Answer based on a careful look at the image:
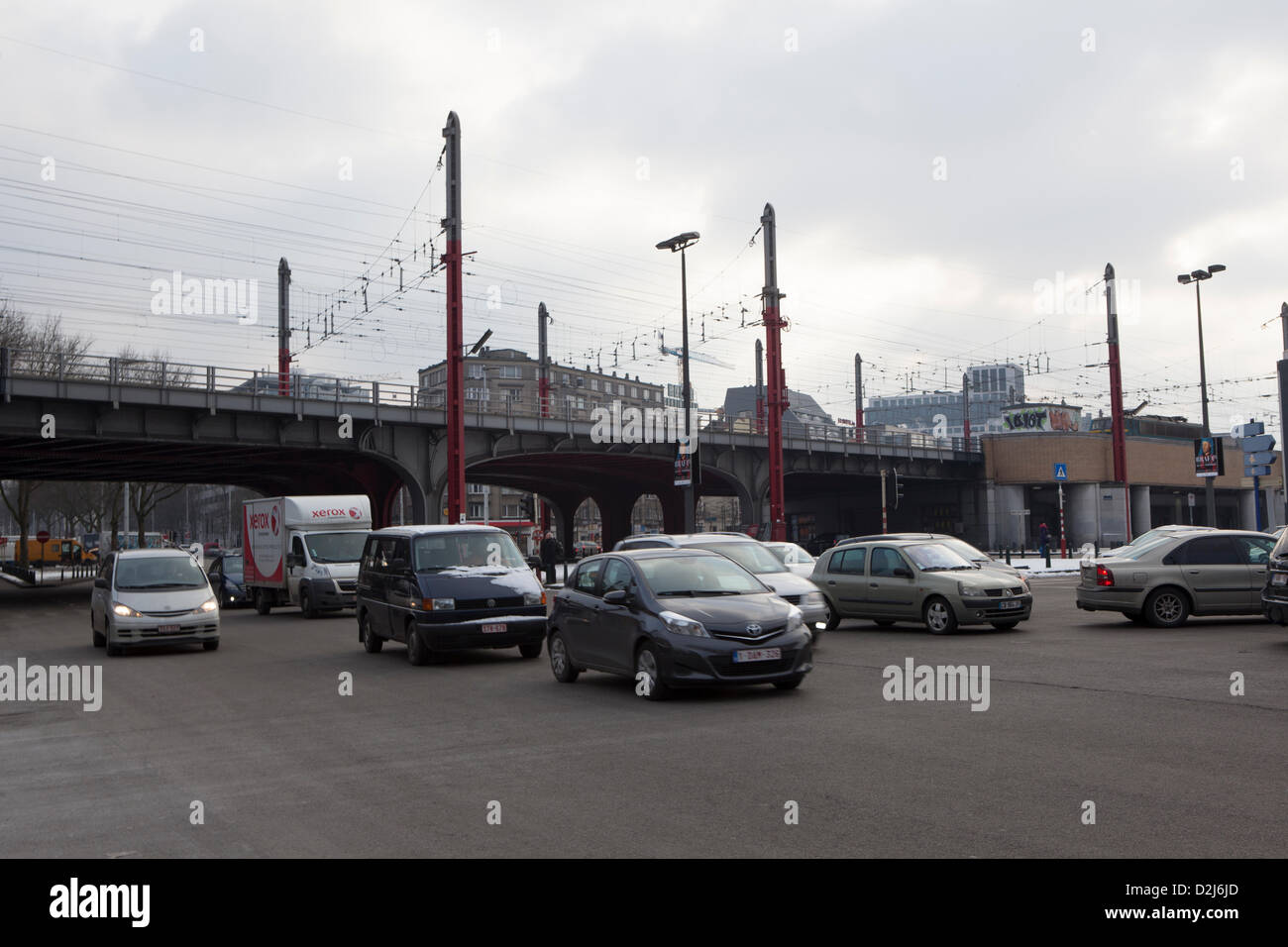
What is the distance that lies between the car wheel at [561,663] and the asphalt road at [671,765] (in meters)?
0.33

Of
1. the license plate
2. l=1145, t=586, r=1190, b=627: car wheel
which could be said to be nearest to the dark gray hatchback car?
the license plate

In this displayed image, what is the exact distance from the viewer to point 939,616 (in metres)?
17.0

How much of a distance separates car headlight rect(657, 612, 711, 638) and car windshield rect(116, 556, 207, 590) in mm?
10664

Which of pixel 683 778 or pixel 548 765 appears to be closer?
pixel 683 778

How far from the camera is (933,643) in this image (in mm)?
15633

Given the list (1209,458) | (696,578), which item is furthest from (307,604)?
(1209,458)

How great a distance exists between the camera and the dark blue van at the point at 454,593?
14.6 metres

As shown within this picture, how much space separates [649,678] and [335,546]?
59.9 feet

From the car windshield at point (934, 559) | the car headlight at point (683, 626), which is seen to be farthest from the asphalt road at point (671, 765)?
the car windshield at point (934, 559)

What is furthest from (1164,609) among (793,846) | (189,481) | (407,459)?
(189,481)

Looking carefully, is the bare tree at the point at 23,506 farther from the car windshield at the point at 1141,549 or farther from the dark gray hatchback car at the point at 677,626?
the car windshield at the point at 1141,549

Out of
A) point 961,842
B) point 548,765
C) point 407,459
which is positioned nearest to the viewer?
point 961,842

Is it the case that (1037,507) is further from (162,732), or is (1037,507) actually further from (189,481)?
(162,732)
